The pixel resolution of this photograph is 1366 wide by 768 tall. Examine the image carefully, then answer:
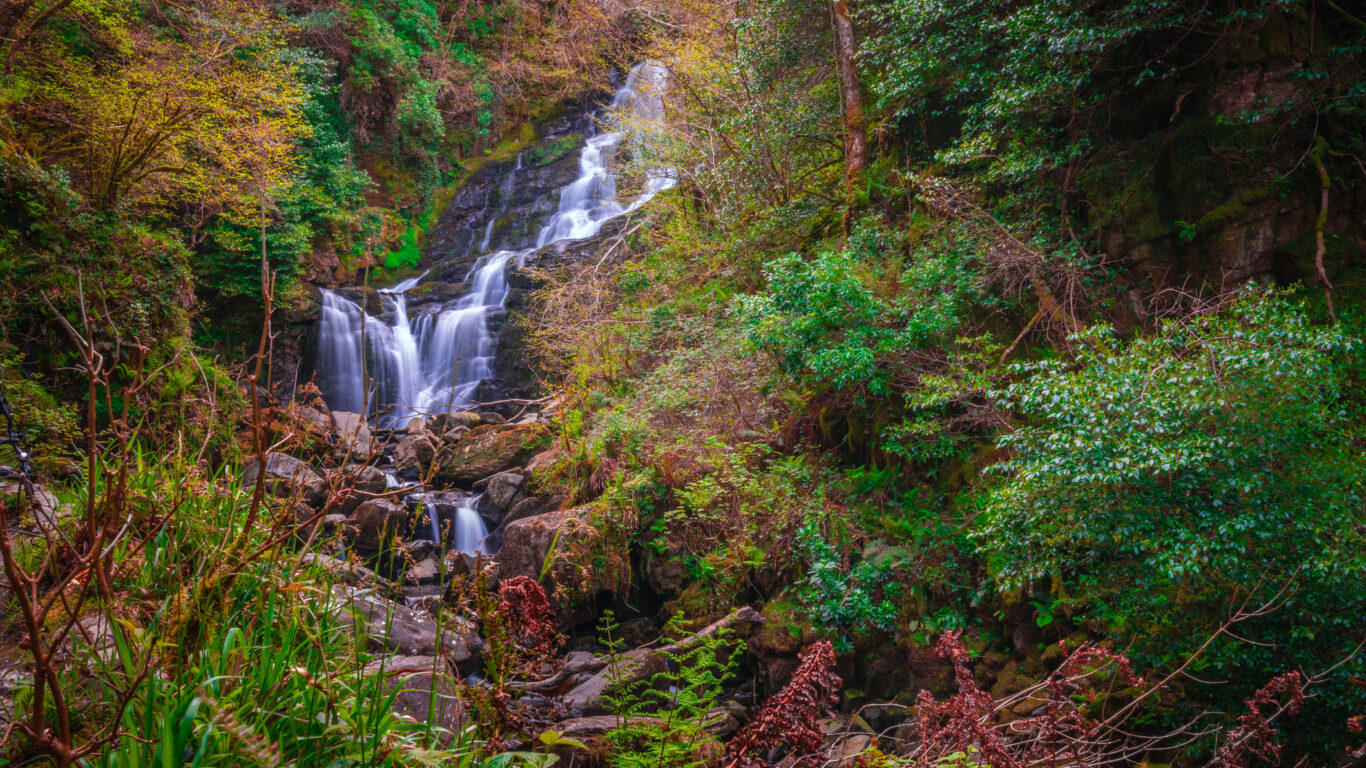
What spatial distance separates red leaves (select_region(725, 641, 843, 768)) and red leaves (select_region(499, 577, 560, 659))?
2.62 ft

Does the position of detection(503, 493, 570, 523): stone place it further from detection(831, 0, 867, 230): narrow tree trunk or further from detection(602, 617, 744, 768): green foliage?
detection(602, 617, 744, 768): green foliage

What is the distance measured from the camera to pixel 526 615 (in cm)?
226

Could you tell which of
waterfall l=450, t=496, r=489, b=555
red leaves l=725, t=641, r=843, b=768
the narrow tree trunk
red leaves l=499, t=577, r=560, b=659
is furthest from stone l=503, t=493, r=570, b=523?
red leaves l=725, t=641, r=843, b=768

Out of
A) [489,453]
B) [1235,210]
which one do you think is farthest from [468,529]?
[1235,210]

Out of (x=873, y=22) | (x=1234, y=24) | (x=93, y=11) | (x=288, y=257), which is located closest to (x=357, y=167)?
(x=288, y=257)

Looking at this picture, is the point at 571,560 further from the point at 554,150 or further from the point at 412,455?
the point at 554,150

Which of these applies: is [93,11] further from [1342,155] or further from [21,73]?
[1342,155]

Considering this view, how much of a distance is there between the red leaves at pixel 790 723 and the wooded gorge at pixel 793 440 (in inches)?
0.7

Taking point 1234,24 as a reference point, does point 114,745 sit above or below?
below

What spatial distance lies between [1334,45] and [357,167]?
19943 millimetres

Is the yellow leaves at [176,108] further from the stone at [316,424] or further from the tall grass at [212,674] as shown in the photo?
the tall grass at [212,674]

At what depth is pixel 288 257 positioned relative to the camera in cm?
1327

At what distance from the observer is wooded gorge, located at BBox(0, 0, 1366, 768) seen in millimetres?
2059

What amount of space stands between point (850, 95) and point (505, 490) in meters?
7.29
